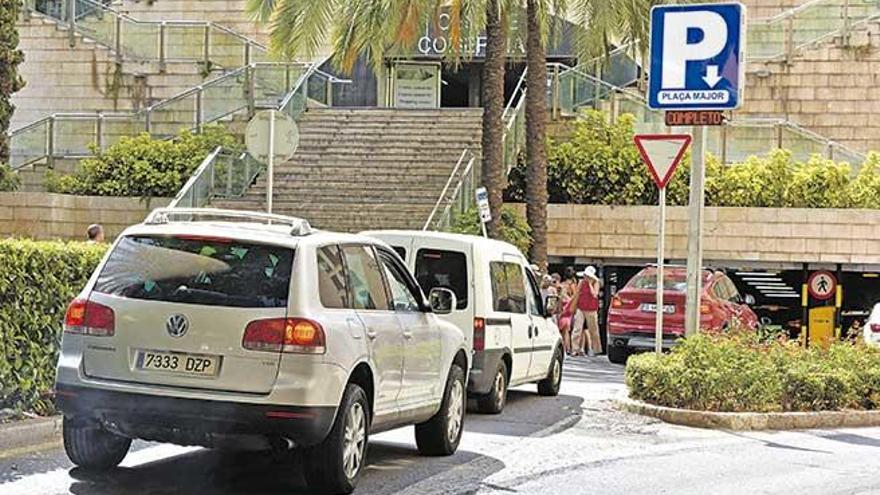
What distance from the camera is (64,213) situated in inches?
1019

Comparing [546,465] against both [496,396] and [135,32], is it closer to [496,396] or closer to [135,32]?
[496,396]

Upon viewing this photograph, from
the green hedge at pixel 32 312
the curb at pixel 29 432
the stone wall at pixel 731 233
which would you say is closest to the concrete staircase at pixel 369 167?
the stone wall at pixel 731 233

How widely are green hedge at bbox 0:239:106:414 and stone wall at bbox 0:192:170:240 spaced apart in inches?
597

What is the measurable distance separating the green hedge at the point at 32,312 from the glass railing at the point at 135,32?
22.4 metres

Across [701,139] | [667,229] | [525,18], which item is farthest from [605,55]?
[701,139]

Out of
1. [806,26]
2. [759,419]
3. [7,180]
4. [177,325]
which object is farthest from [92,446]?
[806,26]

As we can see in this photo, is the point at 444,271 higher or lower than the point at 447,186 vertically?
lower

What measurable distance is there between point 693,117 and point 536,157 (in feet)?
31.0

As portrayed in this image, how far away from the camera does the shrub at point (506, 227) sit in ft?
78.6

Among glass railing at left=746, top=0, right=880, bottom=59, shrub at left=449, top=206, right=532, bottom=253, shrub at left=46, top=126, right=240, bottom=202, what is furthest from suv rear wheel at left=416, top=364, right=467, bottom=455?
glass railing at left=746, top=0, right=880, bottom=59

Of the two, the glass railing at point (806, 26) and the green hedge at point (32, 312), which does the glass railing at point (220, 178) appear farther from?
the green hedge at point (32, 312)

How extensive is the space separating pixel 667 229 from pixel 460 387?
16.2 m

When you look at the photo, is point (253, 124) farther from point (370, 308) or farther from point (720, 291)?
point (720, 291)

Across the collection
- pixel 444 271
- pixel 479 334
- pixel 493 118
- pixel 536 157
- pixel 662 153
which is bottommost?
pixel 479 334
